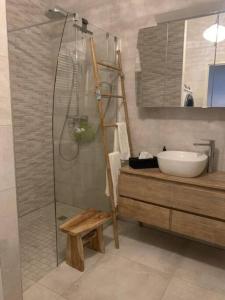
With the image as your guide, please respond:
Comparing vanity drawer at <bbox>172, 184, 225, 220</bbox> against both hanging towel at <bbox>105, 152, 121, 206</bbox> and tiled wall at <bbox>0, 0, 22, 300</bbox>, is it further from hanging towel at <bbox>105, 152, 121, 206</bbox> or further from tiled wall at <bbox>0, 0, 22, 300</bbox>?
tiled wall at <bbox>0, 0, 22, 300</bbox>

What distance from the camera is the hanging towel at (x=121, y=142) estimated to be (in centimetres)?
241

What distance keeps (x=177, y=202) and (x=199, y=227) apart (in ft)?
0.82

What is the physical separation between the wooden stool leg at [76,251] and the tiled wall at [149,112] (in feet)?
3.76

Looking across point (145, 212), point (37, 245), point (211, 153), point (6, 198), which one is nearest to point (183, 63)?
point (211, 153)

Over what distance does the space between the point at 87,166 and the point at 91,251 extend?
80 centimetres

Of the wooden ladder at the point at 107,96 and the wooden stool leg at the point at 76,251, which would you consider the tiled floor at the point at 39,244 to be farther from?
the wooden ladder at the point at 107,96

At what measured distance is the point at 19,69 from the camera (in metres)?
2.58

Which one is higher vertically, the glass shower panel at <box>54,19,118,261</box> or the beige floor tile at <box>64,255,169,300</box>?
the glass shower panel at <box>54,19,118,261</box>

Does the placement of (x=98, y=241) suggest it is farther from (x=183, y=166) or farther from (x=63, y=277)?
(x=183, y=166)

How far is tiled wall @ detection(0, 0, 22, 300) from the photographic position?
124 cm

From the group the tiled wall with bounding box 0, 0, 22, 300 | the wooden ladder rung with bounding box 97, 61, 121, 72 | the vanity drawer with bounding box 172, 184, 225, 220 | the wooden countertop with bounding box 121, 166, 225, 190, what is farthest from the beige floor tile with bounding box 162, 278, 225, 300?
the wooden ladder rung with bounding box 97, 61, 121, 72

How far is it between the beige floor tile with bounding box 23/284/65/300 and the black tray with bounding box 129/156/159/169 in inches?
47.3

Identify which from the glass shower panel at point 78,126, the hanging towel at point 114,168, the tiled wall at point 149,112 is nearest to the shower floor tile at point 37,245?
the glass shower panel at point 78,126

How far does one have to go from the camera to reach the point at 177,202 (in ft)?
6.40
